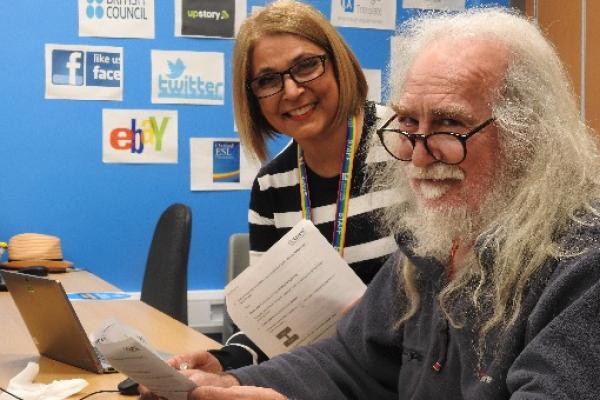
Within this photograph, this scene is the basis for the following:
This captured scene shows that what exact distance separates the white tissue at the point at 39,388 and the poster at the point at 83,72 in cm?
233

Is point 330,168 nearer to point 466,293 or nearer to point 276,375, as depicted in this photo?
point 276,375

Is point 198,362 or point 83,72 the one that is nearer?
point 198,362

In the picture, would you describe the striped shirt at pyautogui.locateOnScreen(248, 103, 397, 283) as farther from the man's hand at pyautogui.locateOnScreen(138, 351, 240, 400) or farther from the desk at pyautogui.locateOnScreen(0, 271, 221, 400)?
the man's hand at pyautogui.locateOnScreen(138, 351, 240, 400)

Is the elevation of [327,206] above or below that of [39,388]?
above

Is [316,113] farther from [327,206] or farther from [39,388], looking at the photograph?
[39,388]

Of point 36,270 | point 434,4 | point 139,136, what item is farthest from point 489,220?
point 434,4

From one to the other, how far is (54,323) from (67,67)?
7.34 feet

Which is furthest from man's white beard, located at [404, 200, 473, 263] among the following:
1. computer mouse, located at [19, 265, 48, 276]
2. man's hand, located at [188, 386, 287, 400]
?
computer mouse, located at [19, 265, 48, 276]

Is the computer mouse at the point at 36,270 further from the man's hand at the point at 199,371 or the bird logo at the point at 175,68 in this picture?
the man's hand at the point at 199,371

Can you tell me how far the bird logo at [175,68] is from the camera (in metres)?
4.02

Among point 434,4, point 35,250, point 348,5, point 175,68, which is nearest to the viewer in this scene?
point 35,250

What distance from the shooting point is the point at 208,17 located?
405 cm

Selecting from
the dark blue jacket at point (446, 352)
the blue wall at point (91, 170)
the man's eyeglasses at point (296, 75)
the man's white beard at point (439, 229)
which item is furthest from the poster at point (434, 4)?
the man's white beard at point (439, 229)

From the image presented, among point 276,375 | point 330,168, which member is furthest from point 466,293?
point 330,168
